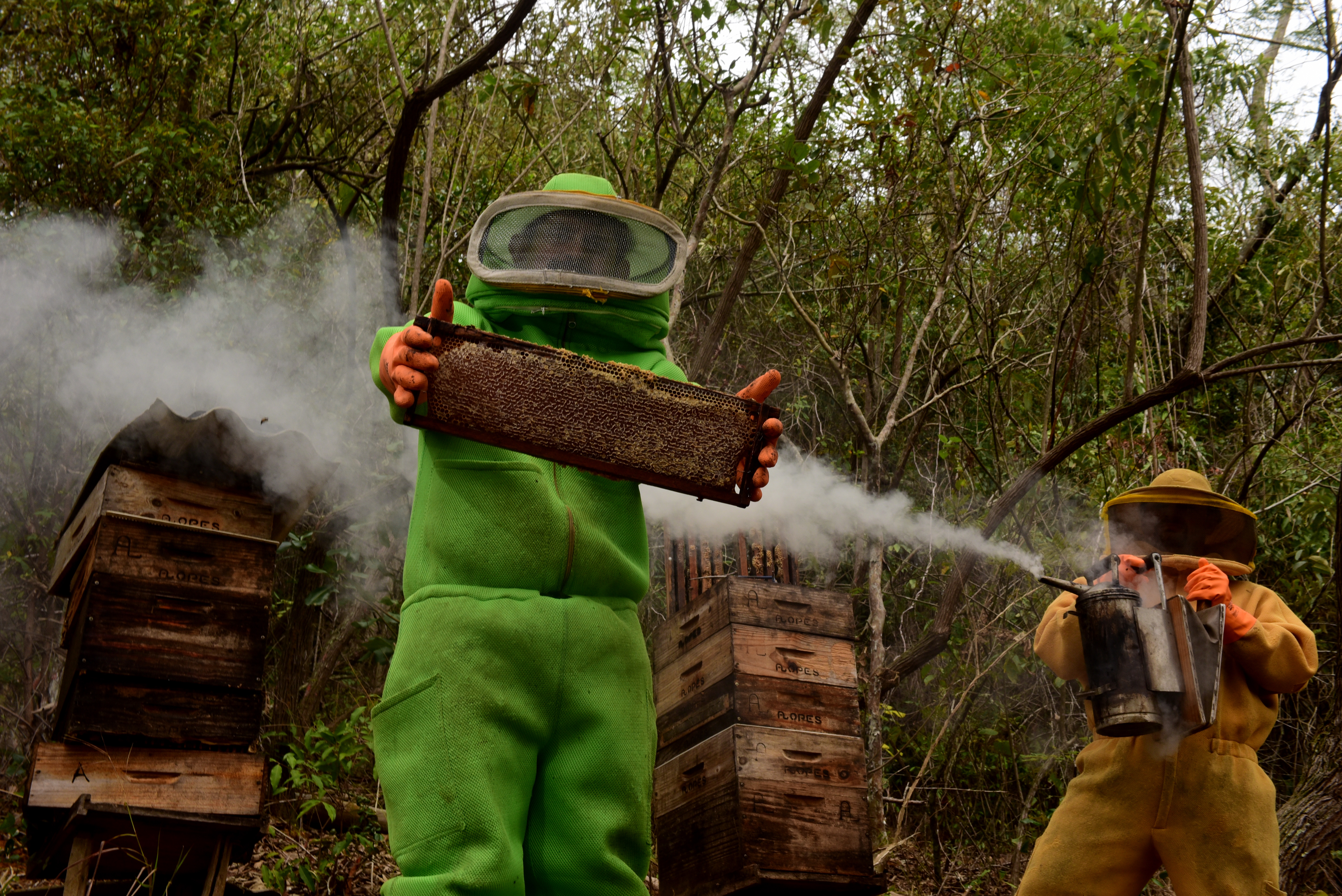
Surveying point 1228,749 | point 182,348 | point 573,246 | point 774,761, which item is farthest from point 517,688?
Answer: point 182,348

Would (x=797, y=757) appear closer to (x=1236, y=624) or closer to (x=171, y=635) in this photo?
(x=1236, y=624)

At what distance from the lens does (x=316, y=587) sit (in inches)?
233

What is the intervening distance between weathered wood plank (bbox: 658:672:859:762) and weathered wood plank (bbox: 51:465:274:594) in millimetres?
1538

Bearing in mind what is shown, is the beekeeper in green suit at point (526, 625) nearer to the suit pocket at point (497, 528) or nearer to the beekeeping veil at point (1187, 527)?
the suit pocket at point (497, 528)

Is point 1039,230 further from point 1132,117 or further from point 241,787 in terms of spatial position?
point 241,787

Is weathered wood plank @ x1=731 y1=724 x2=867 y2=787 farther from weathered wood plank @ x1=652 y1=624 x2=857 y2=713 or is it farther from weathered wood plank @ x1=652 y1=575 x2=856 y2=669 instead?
weathered wood plank @ x1=652 y1=575 x2=856 y2=669

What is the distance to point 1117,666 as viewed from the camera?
275 cm

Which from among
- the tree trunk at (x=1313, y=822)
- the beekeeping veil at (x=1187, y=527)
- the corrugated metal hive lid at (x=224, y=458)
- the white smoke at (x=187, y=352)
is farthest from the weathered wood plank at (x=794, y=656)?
the white smoke at (x=187, y=352)

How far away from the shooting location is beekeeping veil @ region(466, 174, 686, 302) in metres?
2.63

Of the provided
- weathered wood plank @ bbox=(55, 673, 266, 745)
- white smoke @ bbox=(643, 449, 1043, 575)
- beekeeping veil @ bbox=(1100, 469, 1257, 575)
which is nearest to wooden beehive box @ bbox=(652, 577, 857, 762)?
white smoke @ bbox=(643, 449, 1043, 575)

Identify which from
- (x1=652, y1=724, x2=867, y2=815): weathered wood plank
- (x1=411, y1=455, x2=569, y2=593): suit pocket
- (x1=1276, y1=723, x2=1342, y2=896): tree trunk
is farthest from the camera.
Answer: (x1=1276, y1=723, x2=1342, y2=896): tree trunk

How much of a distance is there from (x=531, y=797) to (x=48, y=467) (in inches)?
176

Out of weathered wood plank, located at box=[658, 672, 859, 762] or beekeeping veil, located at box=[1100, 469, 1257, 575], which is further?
weathered wood plank, located at box=[658, 672, 859, 762]

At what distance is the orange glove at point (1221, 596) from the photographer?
9.65 ft
